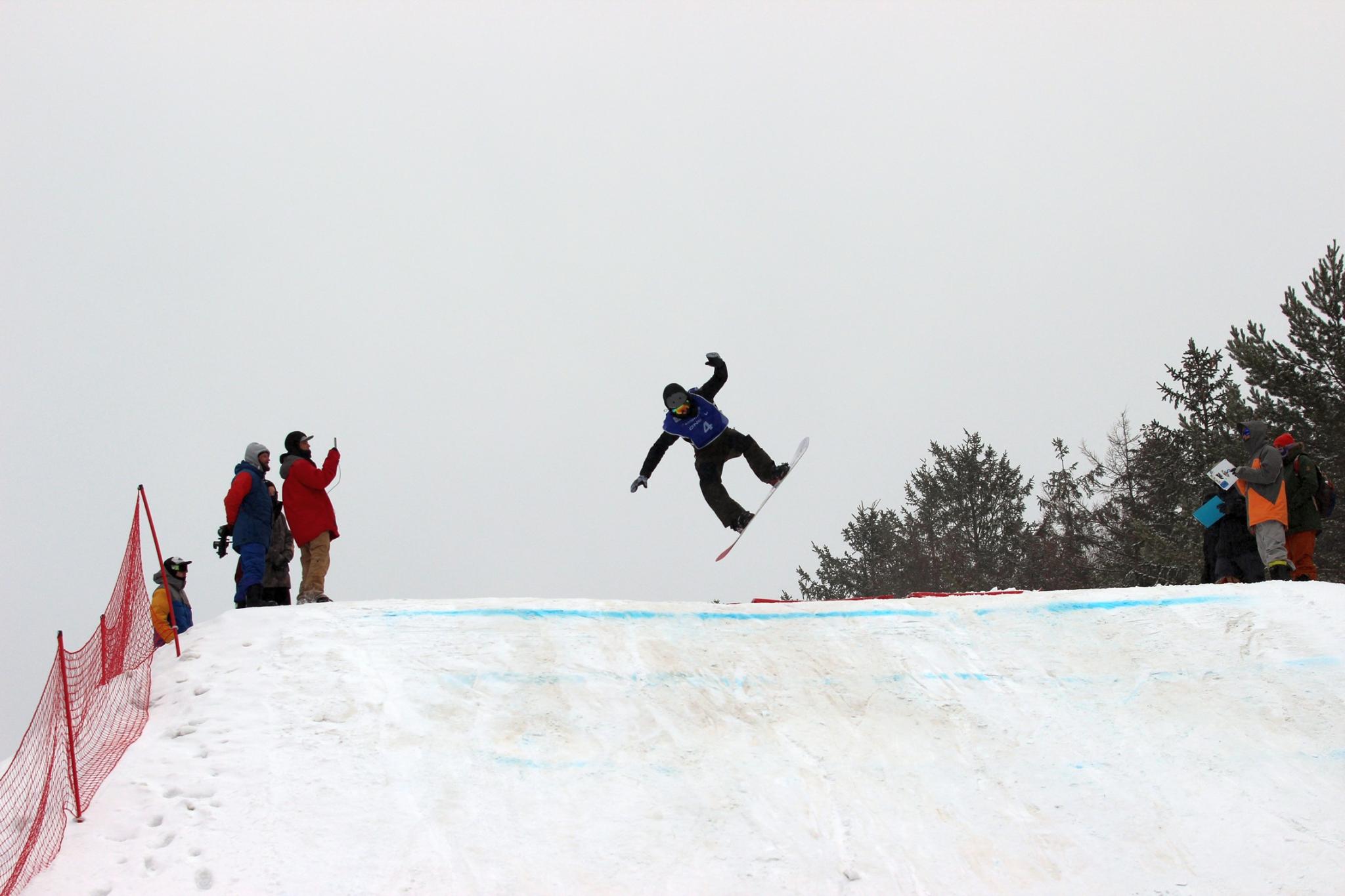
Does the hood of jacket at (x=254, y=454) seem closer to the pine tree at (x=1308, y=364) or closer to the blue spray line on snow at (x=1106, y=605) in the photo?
the blue spray line on snow at (x=1106, y=605)

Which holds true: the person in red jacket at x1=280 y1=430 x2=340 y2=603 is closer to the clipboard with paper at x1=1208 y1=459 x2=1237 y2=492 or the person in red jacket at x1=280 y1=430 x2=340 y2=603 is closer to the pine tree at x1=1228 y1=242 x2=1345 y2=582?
the clipboard with paper at x1=1208 y1=459 x2=1237 y2=492

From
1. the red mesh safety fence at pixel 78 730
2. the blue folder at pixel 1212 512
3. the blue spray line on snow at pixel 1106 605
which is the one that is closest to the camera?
the red mesh safety fence at pixel 78 730

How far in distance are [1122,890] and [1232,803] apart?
1063 millimetres

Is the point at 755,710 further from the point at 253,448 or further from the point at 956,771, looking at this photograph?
the point at 253,448

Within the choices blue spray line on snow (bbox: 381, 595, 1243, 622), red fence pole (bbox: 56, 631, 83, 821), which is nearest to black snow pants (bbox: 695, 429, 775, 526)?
blue spray line on snow (bbox: 381, 595, 1243, 622)

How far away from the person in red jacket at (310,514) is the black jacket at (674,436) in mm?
2896

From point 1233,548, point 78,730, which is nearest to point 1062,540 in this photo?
point 1233,548

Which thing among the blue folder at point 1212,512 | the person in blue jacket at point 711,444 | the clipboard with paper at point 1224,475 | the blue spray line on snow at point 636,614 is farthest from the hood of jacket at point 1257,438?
the person in blue jacket at point 711,444

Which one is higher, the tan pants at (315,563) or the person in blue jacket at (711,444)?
the person in blue jacket at (711,444)

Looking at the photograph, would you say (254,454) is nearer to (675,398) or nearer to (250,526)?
(250,526)

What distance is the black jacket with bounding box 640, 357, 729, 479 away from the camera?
32.6ft

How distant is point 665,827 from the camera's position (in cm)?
520

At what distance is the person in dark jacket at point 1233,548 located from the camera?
30.8 ft

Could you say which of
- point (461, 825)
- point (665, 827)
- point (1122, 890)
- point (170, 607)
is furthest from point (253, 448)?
point (1122, 890)
